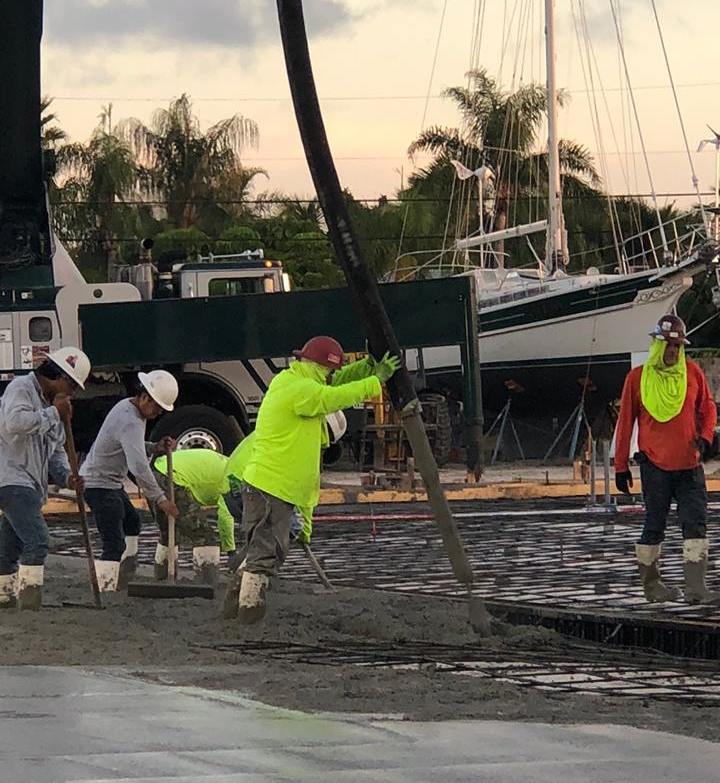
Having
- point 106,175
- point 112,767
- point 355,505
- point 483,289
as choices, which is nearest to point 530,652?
point 112,767

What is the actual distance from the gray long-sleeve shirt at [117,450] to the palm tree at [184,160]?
36.3 m

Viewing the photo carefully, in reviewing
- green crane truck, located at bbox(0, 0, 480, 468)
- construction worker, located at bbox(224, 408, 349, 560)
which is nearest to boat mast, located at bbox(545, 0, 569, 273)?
green crane truck, located at bbox(0, 0, 480, 468)

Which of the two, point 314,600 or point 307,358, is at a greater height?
point 307,358

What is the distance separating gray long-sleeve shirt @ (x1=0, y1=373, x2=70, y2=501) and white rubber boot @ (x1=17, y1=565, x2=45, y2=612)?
1.57 ft

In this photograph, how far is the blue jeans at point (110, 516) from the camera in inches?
442

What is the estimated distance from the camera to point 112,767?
5.57 meters

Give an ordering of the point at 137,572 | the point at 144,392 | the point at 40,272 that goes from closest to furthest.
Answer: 1. the point at 144,392
2. the point at 137,572
3. the point at 40,272

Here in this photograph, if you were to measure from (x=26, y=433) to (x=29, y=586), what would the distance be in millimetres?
965

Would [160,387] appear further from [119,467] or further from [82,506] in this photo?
[82,506]

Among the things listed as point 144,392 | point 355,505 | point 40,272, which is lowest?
point 355,505

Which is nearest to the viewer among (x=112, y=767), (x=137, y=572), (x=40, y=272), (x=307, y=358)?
(x=112, y=767)

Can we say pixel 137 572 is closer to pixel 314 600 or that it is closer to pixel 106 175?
pixel 314 600

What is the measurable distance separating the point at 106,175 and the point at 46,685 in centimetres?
3894

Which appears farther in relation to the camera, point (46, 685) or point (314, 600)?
point (314, 600)
